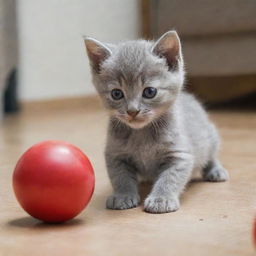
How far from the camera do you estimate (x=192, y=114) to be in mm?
2031

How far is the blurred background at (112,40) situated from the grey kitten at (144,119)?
2009 millimetres

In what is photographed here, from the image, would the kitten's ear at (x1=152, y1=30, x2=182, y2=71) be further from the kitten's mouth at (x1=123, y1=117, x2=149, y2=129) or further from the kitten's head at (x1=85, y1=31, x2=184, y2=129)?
the kitten's mouth at (x1=123, y1=117, x2=149, y2=129)

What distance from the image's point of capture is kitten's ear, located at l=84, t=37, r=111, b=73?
177cm

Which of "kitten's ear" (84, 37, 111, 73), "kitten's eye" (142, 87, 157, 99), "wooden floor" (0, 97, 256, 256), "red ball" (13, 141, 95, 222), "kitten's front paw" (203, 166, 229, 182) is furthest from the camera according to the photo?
"kitten's front paw" (203, 166, 229, 182)

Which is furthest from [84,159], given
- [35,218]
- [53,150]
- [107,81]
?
[107,81]

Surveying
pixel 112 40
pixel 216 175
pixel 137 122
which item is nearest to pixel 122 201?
pixel 137 122

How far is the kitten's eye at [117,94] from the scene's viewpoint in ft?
5.51

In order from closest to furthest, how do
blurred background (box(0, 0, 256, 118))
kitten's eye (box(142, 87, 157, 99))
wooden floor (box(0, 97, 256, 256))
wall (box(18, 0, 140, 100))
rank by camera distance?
1. wooden floor (box(0, 97, 256, 256))
2. kitten's eye (box(142, 87, 157, 99))
3. blurred background (box(0, 0, 256, 118))
4. wall (box(18, 0, 140, 100))

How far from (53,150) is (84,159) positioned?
0.09 metres

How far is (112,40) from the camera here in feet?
16.0

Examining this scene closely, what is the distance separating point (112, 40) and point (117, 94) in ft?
10.7

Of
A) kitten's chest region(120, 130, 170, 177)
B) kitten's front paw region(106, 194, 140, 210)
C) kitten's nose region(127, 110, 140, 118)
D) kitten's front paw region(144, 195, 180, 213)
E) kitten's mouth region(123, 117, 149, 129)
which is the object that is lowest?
kitten's front paw region(106, 194, 140, 210)

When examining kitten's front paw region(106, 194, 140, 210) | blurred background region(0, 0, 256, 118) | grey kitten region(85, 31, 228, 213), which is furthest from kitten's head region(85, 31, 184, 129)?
blurred background region(0, 0, 256, 118)

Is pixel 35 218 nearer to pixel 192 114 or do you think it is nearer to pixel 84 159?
pixel 84 159
